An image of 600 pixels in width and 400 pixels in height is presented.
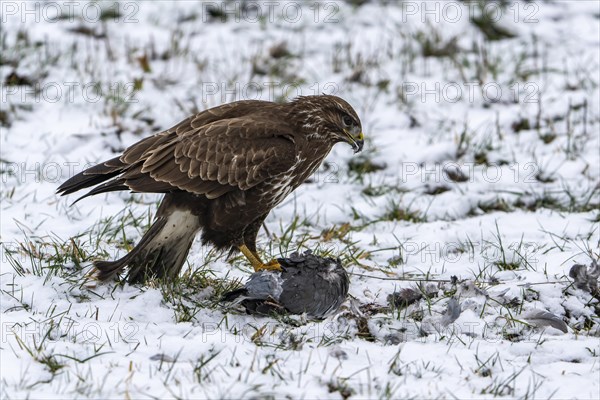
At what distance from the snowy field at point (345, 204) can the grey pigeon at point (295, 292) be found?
8 centimetres

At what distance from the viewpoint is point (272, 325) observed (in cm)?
438

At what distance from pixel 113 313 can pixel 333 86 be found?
4.23 metres

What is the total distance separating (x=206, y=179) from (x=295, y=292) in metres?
0.79

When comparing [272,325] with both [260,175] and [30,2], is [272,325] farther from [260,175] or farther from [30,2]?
[30,2]

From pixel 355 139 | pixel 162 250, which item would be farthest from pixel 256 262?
pixel 355 139

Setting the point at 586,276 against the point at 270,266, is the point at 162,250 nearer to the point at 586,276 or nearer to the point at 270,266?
the point at 270,266

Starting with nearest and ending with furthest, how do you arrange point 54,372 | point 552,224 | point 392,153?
point 54,372
point 552,224
point 392,153

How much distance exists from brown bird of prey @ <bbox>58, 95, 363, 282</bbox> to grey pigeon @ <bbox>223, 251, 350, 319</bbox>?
0.97 feet

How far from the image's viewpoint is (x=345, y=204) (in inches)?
253

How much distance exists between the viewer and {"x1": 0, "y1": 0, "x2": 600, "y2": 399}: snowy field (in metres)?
3.82

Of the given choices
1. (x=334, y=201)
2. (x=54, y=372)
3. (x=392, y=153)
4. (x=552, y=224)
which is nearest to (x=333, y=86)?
(x=392, y=153)

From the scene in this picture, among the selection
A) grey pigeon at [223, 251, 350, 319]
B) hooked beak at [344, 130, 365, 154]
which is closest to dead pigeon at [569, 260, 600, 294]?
grey pigeon at [223, 251, 350, 319]

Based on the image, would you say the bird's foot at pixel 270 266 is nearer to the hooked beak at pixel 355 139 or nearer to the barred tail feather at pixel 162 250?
the barred tail feather at pixel 162 250

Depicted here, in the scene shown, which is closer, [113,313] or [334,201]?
[113,313]
